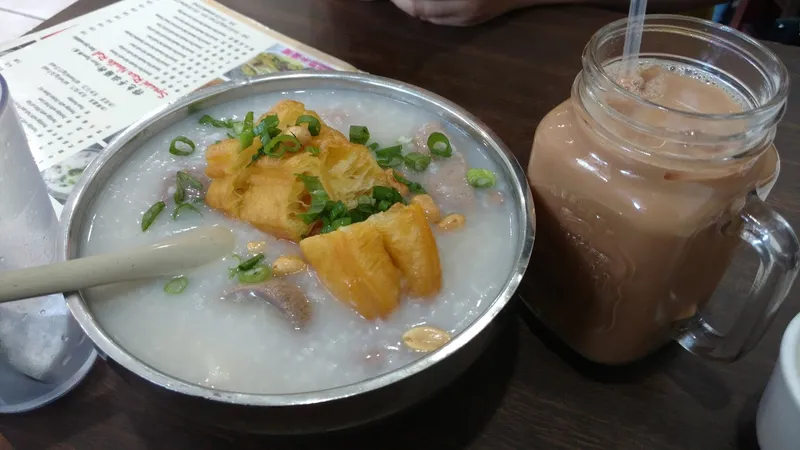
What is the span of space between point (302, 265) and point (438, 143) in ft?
1.28

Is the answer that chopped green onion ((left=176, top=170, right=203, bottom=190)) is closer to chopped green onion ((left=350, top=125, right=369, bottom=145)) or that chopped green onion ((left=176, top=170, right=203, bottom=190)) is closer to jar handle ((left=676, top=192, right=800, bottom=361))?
chopped green onion ((left=350, top=125, right=369, bottom=145))

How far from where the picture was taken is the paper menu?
150 cm

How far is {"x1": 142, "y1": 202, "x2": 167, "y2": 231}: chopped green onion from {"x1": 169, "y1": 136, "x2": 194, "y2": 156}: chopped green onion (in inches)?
5.7

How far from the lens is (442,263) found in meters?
1.00

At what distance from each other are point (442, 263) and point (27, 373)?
2.19 feet

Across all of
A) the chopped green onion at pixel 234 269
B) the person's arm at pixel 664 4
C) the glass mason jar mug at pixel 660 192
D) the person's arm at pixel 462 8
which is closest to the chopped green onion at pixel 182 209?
the chopped green onion at pixel 234 269

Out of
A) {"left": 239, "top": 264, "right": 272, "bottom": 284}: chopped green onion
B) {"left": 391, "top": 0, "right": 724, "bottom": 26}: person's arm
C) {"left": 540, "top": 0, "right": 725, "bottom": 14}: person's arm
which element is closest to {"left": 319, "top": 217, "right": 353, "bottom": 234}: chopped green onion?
{"left": 239, "top": 264, "right": 272, "bottom": 284}: chopped green onion

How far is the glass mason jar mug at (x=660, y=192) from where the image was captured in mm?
794

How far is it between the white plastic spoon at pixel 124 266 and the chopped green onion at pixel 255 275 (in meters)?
0.07

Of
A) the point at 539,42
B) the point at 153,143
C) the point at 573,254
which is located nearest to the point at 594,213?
the point at 573,254

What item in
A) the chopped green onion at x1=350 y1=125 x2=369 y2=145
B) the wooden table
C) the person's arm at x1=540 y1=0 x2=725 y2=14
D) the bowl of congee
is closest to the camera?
the bowl of congee

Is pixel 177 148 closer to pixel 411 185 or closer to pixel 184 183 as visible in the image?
pixel 184 183

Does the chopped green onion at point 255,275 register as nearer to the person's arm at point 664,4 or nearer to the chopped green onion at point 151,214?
the chopped green onion at point 151,214

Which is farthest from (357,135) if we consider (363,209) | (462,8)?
(462,8)
